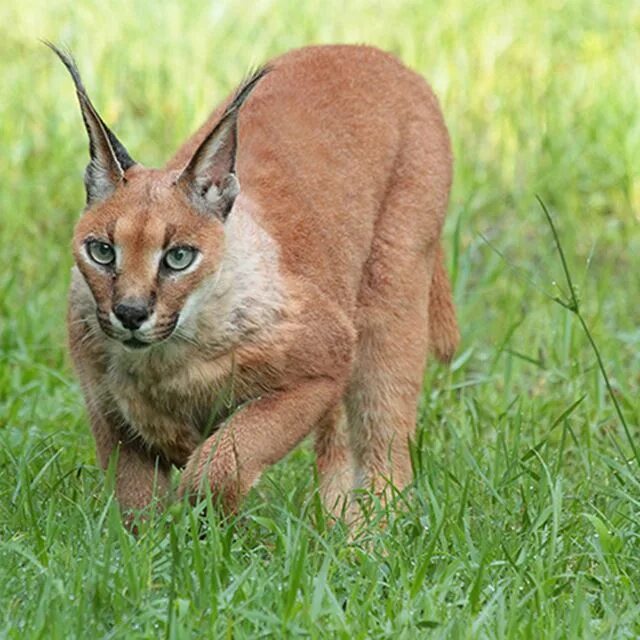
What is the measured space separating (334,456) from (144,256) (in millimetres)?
1927

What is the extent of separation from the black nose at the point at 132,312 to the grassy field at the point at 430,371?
0.54m

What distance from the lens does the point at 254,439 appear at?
17.9 feet

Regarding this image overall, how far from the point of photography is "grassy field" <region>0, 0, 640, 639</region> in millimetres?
4594

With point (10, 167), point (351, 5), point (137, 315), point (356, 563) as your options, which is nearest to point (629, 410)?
point (356, 563)

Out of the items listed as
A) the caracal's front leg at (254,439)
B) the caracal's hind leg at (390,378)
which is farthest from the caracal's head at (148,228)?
the caracal's hind leg at (390,378)

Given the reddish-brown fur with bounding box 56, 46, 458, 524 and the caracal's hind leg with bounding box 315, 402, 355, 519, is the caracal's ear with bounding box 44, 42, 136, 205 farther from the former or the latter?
the caracal's hind leg with bounding box 315, 402, 355, 519

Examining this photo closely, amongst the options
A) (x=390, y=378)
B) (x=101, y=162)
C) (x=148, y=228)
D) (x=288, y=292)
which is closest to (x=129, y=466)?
(x=288, y=292)

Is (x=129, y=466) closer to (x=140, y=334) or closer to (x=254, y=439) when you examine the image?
(x=254, y=439)

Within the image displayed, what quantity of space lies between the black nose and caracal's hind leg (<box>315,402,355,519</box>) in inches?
70.2

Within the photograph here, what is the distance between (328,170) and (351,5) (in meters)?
4.92

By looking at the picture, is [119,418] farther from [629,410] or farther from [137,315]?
[629,410]

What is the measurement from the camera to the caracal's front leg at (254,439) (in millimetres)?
5316

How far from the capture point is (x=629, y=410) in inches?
279

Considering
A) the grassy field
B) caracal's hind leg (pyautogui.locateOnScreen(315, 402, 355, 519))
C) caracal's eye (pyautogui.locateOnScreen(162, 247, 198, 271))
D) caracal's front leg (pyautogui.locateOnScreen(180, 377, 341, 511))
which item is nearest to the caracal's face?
caracal's eye (pyautogui.locateOnScreen(162, 247, 198, 271))
